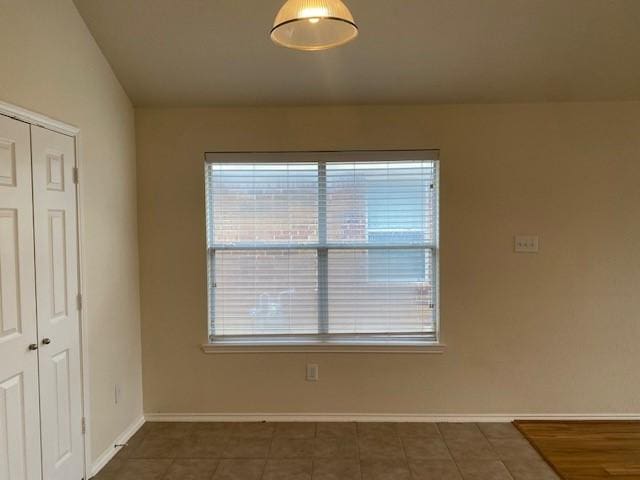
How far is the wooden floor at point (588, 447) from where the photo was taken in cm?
273

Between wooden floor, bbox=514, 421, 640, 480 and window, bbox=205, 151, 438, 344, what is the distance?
1.02 m

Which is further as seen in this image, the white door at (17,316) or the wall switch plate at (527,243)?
the wall switch plate at (527,243)

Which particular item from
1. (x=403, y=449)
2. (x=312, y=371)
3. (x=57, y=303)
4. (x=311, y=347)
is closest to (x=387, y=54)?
(x=311, y=347)

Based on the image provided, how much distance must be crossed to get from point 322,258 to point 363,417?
50.0 inches

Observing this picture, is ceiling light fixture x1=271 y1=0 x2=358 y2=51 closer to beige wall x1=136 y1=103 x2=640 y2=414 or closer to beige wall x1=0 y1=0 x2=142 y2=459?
beige wall x1=0 y1=0 x2=142 y2=459

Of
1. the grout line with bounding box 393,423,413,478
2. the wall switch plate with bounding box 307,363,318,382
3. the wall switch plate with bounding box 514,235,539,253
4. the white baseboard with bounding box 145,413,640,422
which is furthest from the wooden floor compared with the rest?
the wall switch plate with bounding box 307,363,318,382

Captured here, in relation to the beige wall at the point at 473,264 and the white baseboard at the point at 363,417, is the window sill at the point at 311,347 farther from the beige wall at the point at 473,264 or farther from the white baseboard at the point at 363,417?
the white baseboard at the point at 363,417

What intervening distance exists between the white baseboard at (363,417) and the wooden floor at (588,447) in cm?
6

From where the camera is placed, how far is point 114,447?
3.03m

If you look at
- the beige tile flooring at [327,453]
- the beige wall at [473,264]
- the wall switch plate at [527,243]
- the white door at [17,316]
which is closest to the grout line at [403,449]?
the beige tile flooring at [327,453]

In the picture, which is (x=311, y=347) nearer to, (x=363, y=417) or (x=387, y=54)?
(x=363, y=417)

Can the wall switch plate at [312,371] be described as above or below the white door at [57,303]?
below

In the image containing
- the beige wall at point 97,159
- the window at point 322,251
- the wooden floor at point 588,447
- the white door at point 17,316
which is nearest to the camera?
the white door at point 17,316

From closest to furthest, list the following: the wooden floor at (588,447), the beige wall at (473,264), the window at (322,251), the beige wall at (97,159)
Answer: the beige wall at (97,159) → the wooden floor at (588,447) → the beige wall at (473,264) → the window at (322,251)
